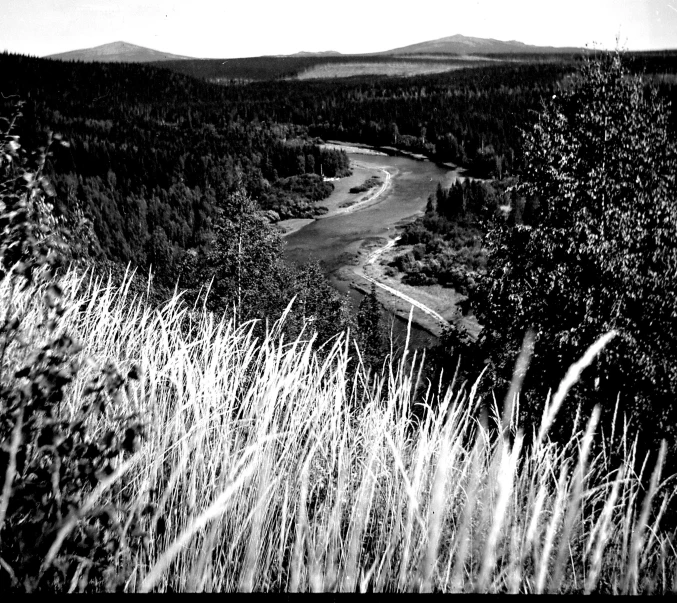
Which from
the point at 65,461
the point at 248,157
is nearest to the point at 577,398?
the point at 65,461

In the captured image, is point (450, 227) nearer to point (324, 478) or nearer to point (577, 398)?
point (577, 398)

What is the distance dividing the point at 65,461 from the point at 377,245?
194 feet

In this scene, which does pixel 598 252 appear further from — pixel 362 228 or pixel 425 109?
pixel 425 109

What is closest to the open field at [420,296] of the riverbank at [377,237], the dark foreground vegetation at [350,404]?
the riverbank at [377,237]

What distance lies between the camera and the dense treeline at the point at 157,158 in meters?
63.0

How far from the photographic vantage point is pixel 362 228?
225 feet

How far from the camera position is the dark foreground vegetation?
154 centimetres

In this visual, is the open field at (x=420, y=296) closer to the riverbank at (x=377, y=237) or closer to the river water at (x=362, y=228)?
the riverbank at (x=377, y=237)

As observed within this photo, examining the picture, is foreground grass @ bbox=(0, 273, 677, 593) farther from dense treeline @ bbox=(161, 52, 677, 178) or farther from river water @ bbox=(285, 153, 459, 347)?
dense treeline @ bbox=(161, 52, 677, 178)

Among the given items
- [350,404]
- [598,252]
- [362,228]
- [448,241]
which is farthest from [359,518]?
[362,228]

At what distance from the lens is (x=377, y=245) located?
198 ft

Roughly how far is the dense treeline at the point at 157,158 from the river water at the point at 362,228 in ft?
28.7

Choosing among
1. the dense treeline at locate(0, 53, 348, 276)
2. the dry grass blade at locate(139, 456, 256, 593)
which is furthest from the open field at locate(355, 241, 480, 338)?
the dry grass blade at locate(139, 456, 256, 593)

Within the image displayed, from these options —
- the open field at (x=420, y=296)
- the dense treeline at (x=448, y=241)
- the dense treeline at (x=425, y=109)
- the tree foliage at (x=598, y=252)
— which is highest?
the dense treeline at (x=425, y=109)
